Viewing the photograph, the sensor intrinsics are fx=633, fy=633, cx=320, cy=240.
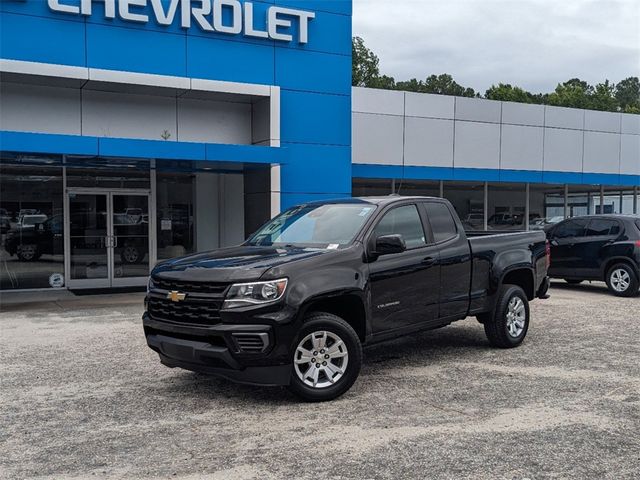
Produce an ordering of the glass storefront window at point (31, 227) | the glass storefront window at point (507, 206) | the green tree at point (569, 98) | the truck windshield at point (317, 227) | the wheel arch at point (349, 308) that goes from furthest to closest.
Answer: the green tree at point (569, 98)
the glass storefront window at point (507, 206)
the glass storefront window at point (31, 227)
the truck windshield at point (317, 227)
the wheel arch at point (349, 308)

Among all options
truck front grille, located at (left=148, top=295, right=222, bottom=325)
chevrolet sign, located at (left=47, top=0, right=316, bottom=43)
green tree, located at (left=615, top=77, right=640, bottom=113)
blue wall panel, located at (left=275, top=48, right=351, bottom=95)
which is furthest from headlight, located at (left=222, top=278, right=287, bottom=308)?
green tree, located at (left=615, top=77, right=640, bottom=113)

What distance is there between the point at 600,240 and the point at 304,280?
9.86 metres

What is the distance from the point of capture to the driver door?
6.20 metres

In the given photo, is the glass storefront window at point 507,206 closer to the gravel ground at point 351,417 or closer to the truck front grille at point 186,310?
the gravel ground at point 351,417

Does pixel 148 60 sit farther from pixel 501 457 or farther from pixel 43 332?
pixel 501 457

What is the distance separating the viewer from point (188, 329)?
5.52m

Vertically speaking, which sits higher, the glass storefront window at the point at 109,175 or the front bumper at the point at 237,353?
the glass storefront window at the point at 109,175

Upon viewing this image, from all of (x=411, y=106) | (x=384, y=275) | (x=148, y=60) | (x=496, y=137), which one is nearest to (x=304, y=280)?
(x=384, y=275)

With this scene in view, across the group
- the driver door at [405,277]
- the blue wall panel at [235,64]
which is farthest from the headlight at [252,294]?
the blue wall panel at [235,64]

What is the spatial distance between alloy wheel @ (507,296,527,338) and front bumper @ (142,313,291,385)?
12.0 feet

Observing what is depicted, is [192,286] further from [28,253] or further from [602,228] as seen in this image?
[602,228]

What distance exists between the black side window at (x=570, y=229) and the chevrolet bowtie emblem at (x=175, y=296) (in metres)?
10.6

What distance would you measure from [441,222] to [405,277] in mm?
1117

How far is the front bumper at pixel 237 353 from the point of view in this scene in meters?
5.27
